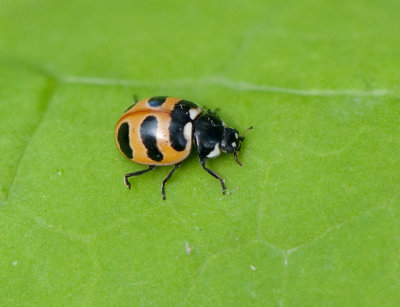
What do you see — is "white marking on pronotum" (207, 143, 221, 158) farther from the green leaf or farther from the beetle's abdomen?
the beetle's abdomen

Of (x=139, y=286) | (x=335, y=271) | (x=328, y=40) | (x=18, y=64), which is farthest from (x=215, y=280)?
(x=18, y=64)

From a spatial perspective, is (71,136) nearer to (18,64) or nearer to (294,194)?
(18,64)

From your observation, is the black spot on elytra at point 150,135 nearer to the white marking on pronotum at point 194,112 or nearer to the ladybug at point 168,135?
the ladybug at point 168,135

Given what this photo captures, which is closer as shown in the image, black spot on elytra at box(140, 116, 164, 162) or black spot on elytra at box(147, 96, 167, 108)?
black spot on elytra at box(140, 116, 164, 162)

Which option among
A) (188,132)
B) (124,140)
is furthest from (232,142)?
(124,140)

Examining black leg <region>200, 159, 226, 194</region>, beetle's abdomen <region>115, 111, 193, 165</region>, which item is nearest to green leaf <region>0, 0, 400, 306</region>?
black leg <region>200, 159, 226, 194</region>

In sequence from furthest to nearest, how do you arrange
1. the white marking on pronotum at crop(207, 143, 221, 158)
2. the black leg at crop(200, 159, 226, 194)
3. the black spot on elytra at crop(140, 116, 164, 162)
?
1. the white marking on pronotum at crop(207, 143, 221, 158)
2. the black spot on elytra at crop(140, 116, 164, 162)
3. the black leg at crop(200, 159, 226, 194)

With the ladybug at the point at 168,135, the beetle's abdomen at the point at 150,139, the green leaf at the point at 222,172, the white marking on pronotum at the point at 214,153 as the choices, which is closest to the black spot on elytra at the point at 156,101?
the ladybug at the point at 168,135
